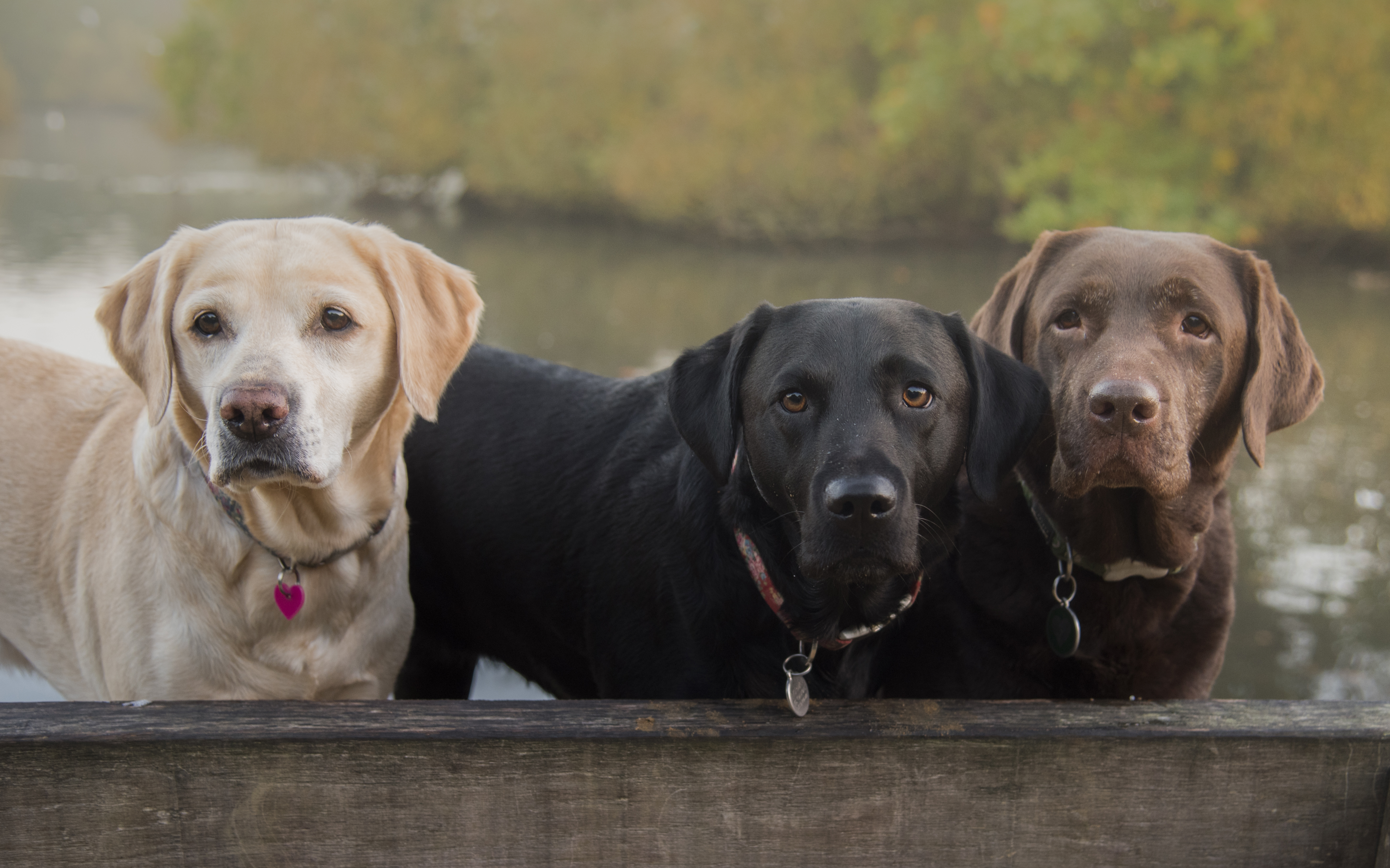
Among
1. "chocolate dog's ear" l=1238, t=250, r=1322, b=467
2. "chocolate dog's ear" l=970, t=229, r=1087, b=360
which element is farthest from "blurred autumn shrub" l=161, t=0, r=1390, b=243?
"chocolate dog's ear" l=1238, t=250, r=1322, b=467

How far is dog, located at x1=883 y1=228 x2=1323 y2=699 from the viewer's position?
2139 millimetres

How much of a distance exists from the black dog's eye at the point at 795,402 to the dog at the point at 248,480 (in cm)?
71

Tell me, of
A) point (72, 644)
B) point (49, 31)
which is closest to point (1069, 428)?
point (72, 644)

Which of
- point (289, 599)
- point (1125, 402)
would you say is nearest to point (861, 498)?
point (1125, 402)

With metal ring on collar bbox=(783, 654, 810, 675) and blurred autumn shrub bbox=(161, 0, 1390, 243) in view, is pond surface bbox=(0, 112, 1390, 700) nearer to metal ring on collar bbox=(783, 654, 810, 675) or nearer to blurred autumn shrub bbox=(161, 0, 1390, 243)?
blurred autumn shrub bbox=(161, 0, 1390, 243)

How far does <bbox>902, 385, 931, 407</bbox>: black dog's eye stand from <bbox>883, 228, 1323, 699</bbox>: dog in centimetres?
36

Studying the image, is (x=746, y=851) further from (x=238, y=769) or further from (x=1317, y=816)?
(x=1317, y=816)

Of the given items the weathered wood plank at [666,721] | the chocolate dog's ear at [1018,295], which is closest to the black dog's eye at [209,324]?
the weathered wood plank at [666,721]

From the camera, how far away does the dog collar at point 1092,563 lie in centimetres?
222

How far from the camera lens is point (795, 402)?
6.24 feet

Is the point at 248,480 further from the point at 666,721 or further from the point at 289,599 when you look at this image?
the point at 666,721

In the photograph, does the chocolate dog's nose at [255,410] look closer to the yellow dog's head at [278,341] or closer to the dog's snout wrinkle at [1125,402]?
the yellow dog's head at [278,341]

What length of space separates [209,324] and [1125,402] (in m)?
1.68

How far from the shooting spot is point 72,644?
91.6 inches
